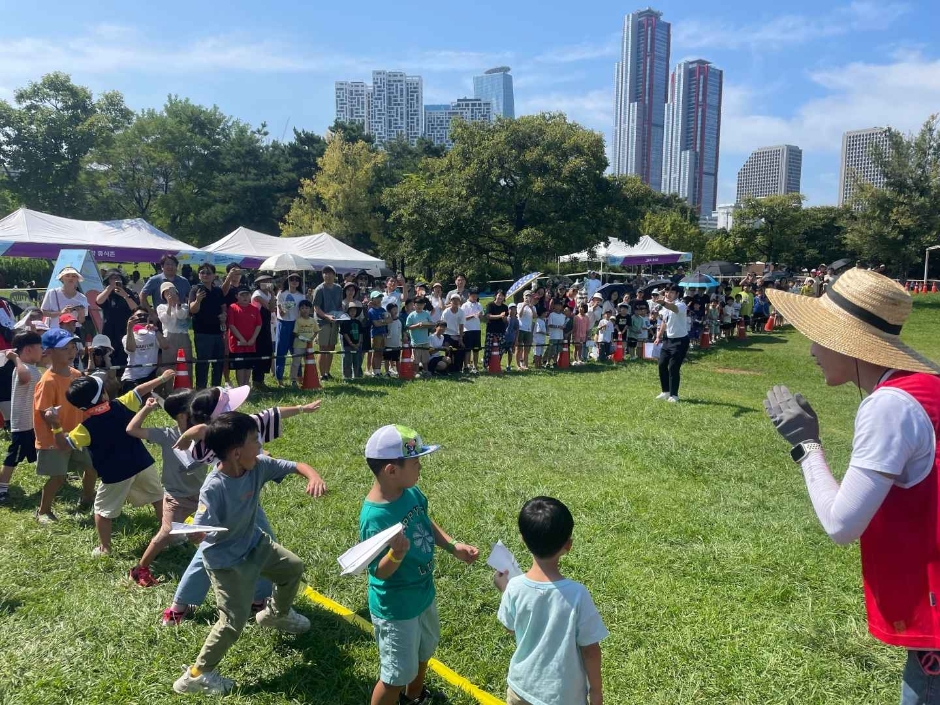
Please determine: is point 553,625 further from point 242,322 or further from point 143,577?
point 242,322

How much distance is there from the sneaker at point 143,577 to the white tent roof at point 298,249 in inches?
791

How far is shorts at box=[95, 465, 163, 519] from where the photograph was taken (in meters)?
4.89

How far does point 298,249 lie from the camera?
24500mm

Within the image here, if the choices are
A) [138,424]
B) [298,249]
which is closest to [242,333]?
[138,424]

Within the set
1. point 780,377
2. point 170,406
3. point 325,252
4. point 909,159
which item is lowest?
point 780,377

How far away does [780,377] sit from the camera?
16.3 m

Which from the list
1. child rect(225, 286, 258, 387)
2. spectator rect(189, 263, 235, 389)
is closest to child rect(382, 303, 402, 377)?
child rect(225, 286, 258, 387)

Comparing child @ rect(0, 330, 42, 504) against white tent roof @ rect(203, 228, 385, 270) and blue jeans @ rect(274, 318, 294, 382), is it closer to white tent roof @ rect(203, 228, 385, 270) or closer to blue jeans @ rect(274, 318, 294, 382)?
blue jeans @ rect(274, 318, 294, 382)

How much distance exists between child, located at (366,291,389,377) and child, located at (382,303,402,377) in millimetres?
85

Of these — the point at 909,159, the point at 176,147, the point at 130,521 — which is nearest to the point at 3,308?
the point at 130,521

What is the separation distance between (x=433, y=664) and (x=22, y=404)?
487 cm

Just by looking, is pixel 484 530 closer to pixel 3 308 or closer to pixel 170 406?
pixel 170 406

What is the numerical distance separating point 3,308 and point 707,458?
9.10 m

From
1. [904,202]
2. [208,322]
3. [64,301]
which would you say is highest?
[904,202]
